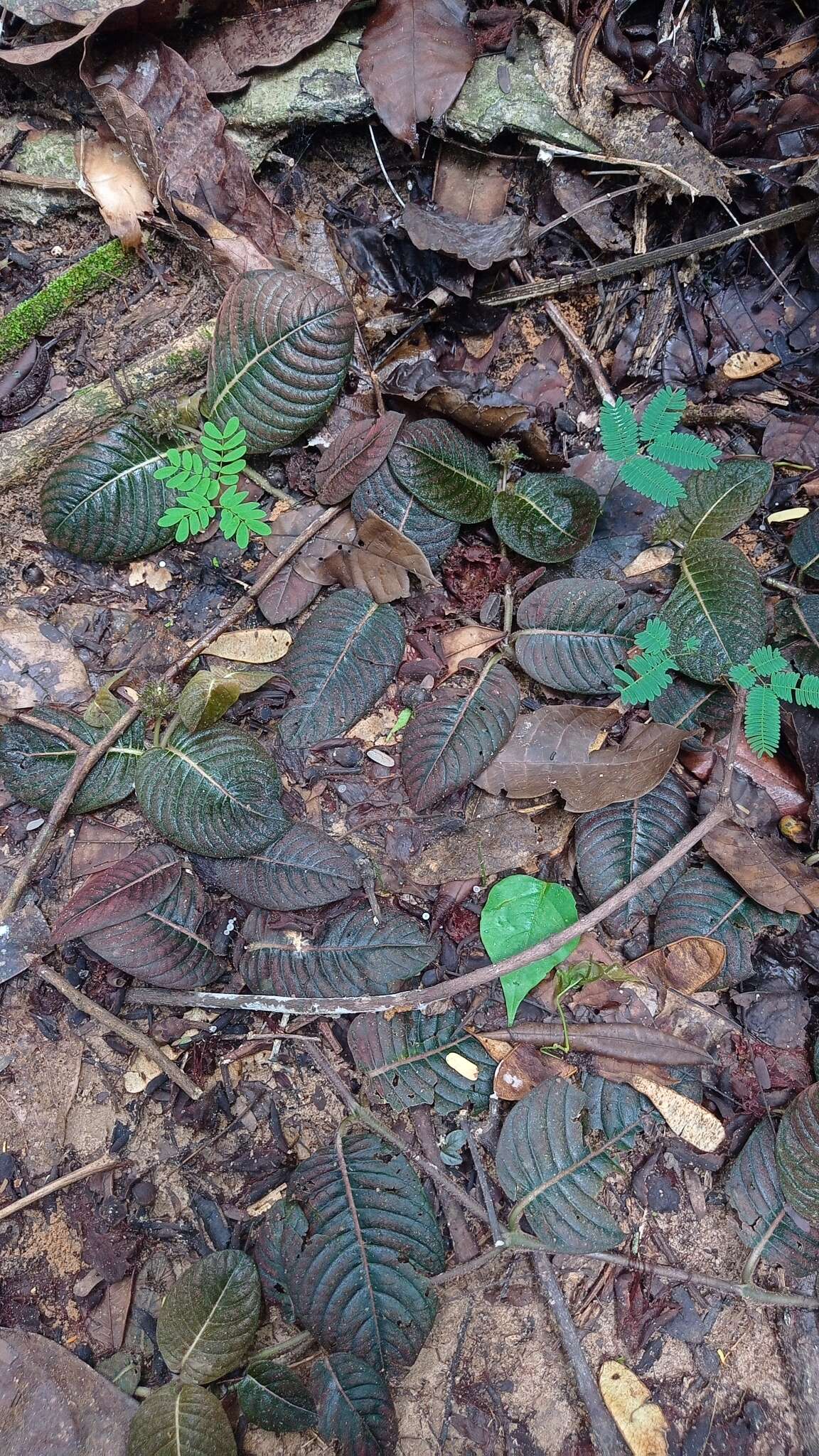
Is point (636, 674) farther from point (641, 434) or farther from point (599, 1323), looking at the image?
point (599, 1323)

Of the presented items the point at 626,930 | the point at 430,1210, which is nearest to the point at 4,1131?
the point at 430,1210

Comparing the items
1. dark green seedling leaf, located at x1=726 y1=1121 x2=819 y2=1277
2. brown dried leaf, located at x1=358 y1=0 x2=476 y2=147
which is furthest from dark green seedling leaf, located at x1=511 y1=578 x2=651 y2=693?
brown dried leaf, located at x1=358 y1=0 x2=476 y2=147

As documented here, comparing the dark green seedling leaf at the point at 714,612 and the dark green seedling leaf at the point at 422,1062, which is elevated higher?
the dark green seedling leaf at the point at 714,612

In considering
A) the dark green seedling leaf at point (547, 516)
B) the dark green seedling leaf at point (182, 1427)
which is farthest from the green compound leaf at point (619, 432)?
the dark green seedling leaf at point (182, 1427)

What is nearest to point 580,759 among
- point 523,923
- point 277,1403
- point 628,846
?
point 628,846

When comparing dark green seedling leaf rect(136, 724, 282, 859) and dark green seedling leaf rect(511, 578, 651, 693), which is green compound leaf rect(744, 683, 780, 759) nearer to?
dark green seedling leaf rect(511, 578, 651, 693)

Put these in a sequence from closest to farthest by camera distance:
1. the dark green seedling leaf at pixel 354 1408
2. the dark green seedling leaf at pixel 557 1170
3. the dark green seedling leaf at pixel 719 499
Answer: the dark green seedling leaf at pixel 354 1408 → the dark green seedling leaf at pixel 557 1170 → the dark green seedling leaf at pixel 719 499

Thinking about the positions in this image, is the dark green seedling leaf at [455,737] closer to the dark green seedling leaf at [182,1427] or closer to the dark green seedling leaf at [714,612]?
the dark green seedling leaf at [714,612]
